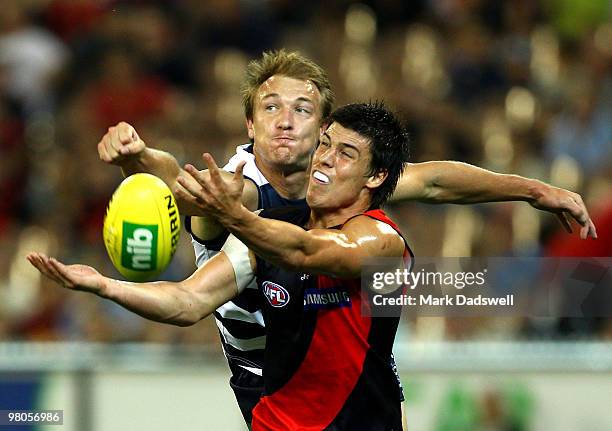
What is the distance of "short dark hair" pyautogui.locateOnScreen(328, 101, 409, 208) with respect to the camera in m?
5.47

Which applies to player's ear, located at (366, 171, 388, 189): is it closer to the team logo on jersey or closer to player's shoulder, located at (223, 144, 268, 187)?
the team logo on jersey

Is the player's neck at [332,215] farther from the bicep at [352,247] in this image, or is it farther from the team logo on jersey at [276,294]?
the team logo on jersey at [276,294]

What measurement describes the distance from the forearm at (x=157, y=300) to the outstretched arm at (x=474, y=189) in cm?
144

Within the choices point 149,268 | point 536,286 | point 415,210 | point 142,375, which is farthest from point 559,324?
point 149,268

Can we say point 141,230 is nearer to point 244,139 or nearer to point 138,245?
point 138,245

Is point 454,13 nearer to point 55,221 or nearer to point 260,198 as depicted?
point 55,221

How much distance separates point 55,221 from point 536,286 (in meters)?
4.45

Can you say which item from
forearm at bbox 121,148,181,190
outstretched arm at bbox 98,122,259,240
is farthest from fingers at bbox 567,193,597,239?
forearm at bbox 121,148,181,190

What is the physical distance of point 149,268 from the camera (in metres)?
5.30

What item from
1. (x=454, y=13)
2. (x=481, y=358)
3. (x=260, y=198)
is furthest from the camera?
(x=454, y=13)

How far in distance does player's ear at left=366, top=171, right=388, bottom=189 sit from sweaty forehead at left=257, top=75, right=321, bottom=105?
92cm

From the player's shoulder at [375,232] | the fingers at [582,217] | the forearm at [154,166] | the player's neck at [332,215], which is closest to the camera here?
the player's shoulder at [375,232]

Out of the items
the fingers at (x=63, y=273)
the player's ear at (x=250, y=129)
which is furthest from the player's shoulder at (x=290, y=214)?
the fingers at (x=63, y=273)

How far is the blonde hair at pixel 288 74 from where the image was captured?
6352mm
